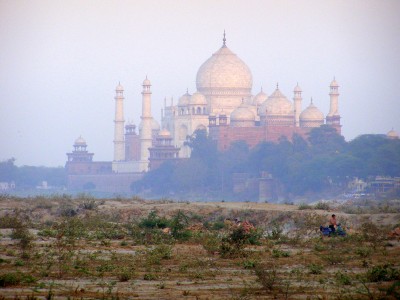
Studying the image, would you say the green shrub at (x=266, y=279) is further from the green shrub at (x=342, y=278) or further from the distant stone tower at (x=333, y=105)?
the distant stone tower at (x=333, y=105)

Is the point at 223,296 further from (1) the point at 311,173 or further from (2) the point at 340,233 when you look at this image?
(1) the point at 311,173

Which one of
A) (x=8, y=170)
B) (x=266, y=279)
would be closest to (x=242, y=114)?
(x=8, y=170)

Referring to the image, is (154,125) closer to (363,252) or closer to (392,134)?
(392,134)

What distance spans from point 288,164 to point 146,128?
54.3ft

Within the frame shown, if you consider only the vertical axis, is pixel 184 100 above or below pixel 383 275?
above

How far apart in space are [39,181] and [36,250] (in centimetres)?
6999

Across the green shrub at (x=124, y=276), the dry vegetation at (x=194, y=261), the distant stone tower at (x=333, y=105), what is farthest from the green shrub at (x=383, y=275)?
the distant stone tower at (x=333, y=105)

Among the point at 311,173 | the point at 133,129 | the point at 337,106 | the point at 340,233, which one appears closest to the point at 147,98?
the point at 133,129

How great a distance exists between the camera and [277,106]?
7706cm

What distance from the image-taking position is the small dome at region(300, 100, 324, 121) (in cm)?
7812

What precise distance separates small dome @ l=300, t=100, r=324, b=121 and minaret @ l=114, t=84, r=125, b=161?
1246 cm

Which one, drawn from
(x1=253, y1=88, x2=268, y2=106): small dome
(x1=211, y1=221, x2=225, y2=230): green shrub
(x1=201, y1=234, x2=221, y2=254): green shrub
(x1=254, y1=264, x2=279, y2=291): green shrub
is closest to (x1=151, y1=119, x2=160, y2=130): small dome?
(x1=253, y1=88, x2=268, y2=106): small dome

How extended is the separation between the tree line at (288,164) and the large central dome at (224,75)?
5026 mm

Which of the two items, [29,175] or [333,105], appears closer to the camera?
[333,105]
